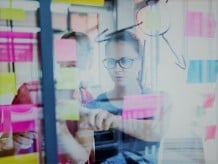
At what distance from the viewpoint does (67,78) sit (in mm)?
1479

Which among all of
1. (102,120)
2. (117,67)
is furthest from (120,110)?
(117,67)

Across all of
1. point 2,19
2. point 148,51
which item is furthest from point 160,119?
point 2,19

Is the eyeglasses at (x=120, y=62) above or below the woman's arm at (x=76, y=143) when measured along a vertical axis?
above

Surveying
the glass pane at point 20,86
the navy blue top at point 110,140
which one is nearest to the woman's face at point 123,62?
the navy blue top at point 110,140

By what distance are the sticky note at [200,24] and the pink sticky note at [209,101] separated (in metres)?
0.33

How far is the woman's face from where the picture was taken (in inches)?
60.9

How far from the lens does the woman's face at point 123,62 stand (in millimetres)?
1546

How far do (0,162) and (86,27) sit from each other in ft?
2.45

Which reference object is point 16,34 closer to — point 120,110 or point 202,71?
point 120,110

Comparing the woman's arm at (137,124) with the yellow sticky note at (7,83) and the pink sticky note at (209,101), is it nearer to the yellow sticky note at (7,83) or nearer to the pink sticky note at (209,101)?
the pink sticky note at (209,101)

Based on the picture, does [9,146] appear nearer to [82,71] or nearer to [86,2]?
[82,71]

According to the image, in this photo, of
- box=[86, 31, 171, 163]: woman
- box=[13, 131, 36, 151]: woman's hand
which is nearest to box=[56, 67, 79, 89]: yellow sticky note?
box=[86, 31, 171, 163]: woman

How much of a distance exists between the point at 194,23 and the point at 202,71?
0.87 ft

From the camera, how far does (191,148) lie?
1.69 m
